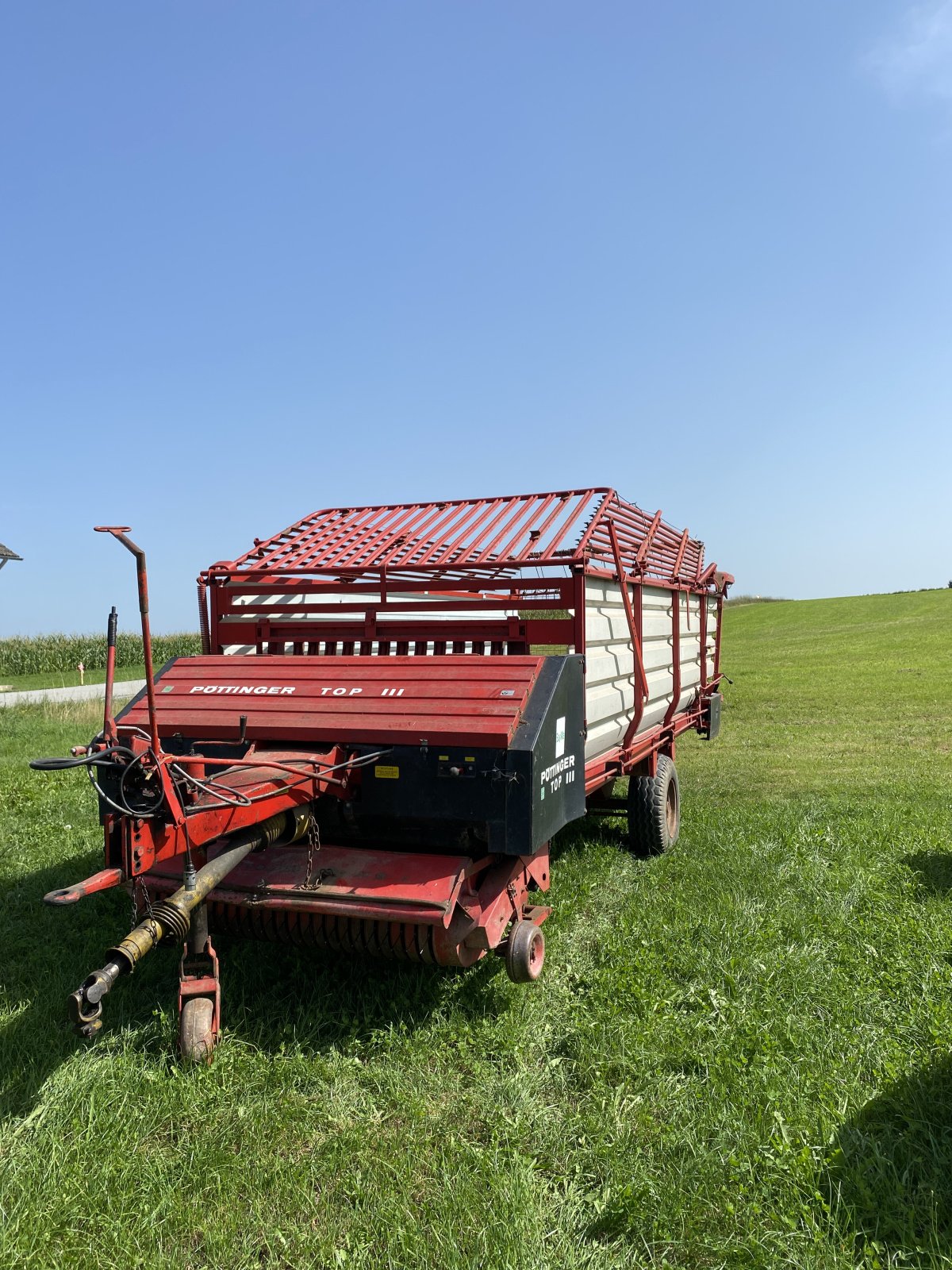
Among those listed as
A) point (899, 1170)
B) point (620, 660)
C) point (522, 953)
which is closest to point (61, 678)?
point (620, 660)

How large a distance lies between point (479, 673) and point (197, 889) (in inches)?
69.3

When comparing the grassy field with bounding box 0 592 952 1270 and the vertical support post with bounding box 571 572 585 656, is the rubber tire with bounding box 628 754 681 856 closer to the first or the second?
the grassy field with bounding box 0 592 952 1270

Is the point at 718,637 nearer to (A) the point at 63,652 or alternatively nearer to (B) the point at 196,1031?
(B) the point at 196,1031

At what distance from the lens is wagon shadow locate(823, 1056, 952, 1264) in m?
2.69

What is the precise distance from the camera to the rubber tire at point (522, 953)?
3932mm

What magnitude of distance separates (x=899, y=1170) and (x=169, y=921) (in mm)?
2615

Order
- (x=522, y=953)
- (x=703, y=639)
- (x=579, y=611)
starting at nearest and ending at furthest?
(x=522, y=953) < (x=579, y=611) < (x=703, y=639)

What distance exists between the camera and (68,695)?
20.2 metres

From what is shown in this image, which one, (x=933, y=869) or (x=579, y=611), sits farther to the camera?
(x=933, y=869)

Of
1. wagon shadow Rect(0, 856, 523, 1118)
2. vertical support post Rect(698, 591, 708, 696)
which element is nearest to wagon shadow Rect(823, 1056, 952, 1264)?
wagon shadow Rect(0, 856, 523, 1118)

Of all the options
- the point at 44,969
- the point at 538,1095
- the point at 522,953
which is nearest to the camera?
the point at 538,1095

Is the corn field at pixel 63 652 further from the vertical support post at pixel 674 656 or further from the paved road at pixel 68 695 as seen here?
the vertical support post at pixel 674 656

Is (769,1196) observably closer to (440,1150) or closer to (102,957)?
(440,1150)

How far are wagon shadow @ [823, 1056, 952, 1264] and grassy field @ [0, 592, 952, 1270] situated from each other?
0.5 inches
